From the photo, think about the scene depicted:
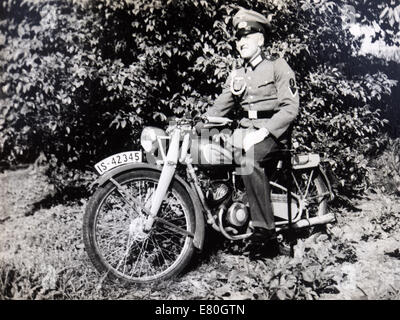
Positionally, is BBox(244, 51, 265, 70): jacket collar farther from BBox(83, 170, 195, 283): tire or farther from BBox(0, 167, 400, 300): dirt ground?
BBox(0, 167, 400, 300): dirt ground

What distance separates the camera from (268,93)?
329cm

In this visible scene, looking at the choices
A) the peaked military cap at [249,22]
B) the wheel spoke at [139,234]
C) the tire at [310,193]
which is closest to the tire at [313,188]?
the tire at [310,193]

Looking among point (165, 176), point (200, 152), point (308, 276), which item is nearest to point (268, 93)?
point (200, 152)

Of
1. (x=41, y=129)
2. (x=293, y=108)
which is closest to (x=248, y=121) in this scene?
(x=293, y=108)

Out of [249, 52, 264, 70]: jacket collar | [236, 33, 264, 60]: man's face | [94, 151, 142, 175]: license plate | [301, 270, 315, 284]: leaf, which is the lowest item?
[301, 270, 315, 284]: leaf

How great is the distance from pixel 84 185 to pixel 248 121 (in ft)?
7.93

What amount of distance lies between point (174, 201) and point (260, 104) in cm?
112

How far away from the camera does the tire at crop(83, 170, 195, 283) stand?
3061 millimetres

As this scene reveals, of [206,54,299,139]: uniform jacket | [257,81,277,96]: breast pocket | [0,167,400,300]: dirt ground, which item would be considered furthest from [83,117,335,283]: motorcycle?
[257,81,277,96]: breast pocket

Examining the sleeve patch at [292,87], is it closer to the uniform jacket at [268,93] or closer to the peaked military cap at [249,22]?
the uniform jacket at [268,93]

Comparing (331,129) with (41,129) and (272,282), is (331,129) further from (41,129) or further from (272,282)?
(41,129)

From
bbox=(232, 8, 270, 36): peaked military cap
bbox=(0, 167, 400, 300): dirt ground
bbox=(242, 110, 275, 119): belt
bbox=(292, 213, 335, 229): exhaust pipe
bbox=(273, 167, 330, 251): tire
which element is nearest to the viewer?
bbox=(0, 167, 400, 300): dirt ground

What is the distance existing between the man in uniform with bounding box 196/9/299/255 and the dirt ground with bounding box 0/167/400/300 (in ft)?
1.35

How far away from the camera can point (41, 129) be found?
404 centimetres
